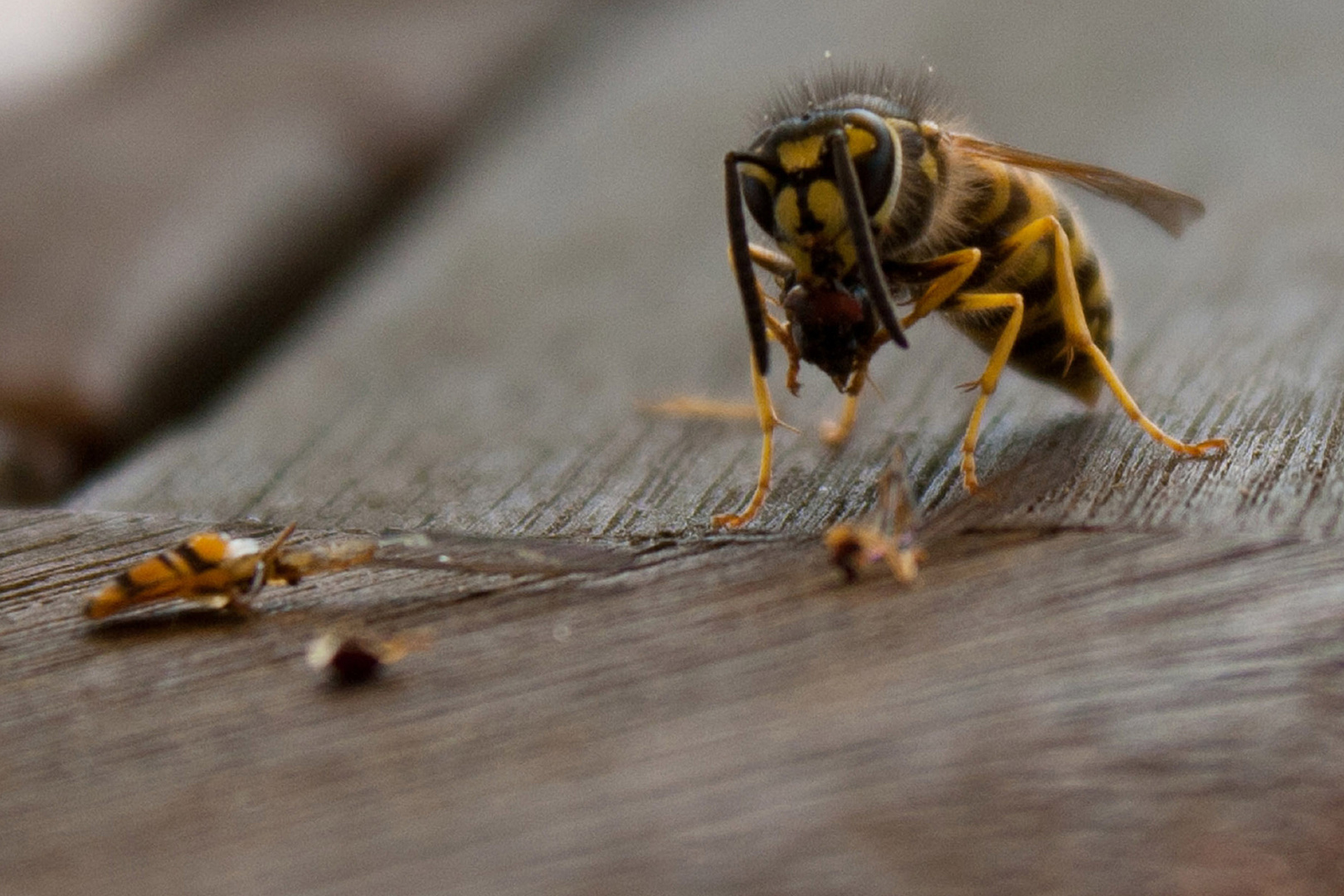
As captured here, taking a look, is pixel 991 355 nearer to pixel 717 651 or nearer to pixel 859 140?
pixel 859 140

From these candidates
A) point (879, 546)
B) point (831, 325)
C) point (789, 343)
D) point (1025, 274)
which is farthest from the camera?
point (1025, 274)

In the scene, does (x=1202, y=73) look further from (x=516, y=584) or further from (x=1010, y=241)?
(x=516, y=584)

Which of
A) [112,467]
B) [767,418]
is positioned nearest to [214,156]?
[112,467]

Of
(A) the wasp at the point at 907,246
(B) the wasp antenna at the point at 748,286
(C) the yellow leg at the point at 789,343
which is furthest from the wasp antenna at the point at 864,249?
(C) the yellow leg at the point at 789,343

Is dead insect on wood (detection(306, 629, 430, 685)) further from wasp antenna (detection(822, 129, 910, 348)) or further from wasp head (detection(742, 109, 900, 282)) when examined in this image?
wasp head (detection(742, 109, 900, 282))

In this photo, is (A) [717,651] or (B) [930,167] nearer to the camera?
(A) [717,651]

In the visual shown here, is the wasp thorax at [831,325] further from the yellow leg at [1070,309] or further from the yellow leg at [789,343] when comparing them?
the yellow leg at [1070,309]

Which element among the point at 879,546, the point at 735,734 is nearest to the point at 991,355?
the point at 879,546
